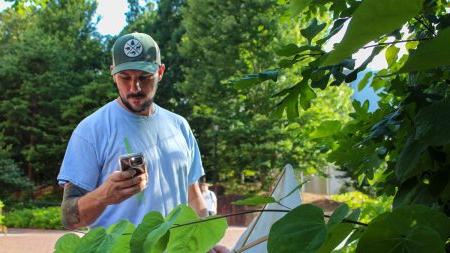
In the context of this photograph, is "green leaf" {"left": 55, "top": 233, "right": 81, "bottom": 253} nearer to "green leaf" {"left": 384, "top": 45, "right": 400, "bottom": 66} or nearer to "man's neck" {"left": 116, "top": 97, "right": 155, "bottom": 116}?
"green leaf" {"left": 384, "top": 45, "right": 400, "bottom": 66}

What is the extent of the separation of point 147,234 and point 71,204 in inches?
73.6

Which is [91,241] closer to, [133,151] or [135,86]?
[133,151]

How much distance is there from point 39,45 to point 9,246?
14.6 m

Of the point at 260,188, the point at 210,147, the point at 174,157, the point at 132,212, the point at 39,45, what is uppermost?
the point at 39,45

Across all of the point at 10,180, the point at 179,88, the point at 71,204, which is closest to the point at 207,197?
the point at 71,204

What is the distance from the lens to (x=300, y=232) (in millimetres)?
576

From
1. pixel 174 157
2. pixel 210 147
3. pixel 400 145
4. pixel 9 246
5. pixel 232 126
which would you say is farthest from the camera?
pixel 210 147

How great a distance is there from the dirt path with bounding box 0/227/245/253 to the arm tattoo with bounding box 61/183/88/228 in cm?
915

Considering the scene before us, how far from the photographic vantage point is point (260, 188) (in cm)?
2108

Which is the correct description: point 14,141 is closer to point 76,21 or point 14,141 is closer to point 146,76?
point 76,21

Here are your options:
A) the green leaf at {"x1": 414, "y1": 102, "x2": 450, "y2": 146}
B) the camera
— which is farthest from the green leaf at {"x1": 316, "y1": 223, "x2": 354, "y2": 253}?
the camera

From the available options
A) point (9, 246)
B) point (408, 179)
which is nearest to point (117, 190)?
point (408, 179)

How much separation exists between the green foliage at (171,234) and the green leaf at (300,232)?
127mm

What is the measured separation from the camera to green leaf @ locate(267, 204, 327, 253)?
56 cm
